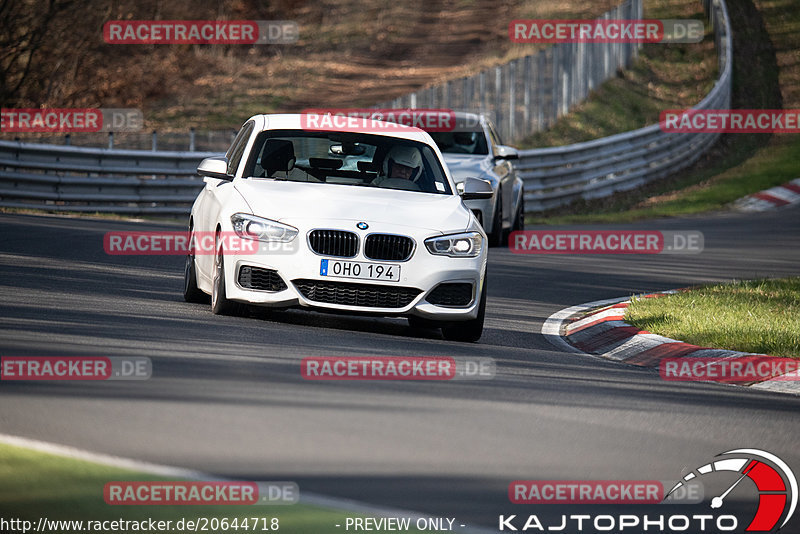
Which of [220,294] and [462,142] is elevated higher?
[462,142]

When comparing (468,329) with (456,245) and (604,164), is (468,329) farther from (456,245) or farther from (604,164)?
(604,164)

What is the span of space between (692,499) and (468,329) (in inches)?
189

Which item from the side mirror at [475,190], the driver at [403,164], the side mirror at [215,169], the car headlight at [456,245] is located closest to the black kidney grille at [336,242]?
the car headlight at [456,245]

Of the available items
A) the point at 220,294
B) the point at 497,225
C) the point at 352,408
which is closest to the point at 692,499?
the point at 352,408

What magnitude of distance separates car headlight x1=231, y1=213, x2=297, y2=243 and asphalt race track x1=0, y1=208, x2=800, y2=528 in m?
0.69

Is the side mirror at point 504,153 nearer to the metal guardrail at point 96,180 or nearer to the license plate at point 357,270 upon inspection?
the metal guardrail at point 96,180

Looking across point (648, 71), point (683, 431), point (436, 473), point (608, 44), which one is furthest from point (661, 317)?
point (648, 71)

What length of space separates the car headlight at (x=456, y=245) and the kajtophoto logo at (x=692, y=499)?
3.94 meters

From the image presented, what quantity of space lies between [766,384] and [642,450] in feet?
10.1

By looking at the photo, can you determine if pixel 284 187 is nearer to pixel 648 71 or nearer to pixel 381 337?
pixel 381 337

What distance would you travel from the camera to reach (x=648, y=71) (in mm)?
46719

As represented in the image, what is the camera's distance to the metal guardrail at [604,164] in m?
28.9

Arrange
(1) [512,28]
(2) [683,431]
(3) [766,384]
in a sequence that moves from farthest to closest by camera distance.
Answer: (1) [512,28] → (3) [766,384] → (2) [683,431]

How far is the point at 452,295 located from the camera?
10.8 m
